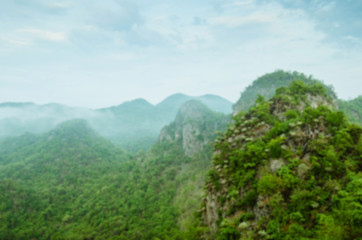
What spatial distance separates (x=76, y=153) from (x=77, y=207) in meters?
59.7

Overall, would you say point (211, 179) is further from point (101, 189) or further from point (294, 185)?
point (101, 189)

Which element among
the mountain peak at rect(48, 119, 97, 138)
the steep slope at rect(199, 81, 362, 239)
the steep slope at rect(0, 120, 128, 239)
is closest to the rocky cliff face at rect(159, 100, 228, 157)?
the steep slope at rect(0, 120, 128, 239)

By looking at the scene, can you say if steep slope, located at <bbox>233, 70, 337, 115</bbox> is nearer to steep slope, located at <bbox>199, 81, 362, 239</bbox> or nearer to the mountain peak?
steep slope, located at <bbox>199, 81, 362, 239</bbox>

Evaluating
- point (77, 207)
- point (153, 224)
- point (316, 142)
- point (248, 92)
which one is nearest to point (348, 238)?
point (316, 142)

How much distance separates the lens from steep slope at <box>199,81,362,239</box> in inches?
360

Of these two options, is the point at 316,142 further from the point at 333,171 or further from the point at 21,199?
the point at 21,199

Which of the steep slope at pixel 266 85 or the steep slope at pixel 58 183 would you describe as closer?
the steep slope at pixel 58 183

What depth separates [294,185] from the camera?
11617 mm

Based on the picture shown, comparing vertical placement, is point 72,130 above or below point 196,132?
below

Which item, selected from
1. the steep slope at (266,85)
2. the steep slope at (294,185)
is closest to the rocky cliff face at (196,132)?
the steep slope at (266,85)

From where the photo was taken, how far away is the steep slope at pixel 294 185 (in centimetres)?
915

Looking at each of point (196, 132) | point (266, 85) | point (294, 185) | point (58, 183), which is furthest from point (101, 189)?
point (266, 85)

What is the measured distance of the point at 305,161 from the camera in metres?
Answer: 13.3

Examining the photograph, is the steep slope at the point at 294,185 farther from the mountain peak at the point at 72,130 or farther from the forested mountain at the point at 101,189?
the mountain peak at the point at 72,130
